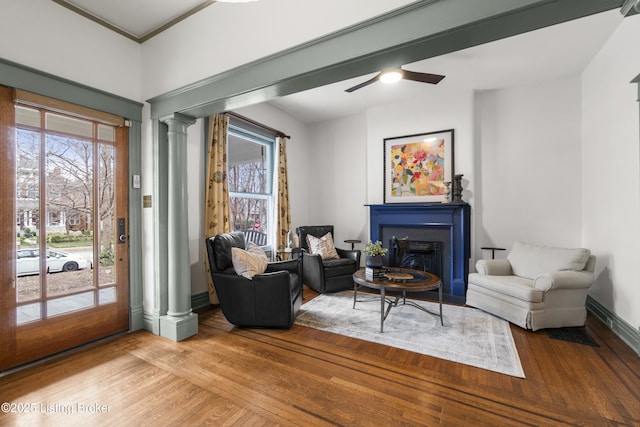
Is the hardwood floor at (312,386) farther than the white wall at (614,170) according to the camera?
No

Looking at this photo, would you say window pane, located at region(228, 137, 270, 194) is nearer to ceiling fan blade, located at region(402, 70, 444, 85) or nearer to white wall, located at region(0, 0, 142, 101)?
white wall, located at region(0, 0, 142, 101)

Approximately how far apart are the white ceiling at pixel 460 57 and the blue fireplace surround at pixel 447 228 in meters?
1.80

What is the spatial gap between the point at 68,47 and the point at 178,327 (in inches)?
107

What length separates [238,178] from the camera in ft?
14.5

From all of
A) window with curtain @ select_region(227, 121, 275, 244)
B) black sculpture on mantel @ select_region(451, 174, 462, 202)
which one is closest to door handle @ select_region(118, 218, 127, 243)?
window with curtain @ select_region(227, 121, 275, 244)

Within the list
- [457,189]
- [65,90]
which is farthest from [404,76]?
[65,90]

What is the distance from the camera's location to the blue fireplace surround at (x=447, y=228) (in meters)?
4.16

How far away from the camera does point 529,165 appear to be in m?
4.18

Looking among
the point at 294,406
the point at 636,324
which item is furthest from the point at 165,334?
the point at 636,324

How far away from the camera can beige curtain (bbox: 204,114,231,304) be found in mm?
3713

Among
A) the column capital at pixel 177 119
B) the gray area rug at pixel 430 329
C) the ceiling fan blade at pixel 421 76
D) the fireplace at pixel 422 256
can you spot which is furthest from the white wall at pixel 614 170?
the column capital at pixel 177 119

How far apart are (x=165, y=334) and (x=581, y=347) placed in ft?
13.1

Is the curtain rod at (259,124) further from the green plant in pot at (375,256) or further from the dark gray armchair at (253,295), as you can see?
the green plant in pot at (375,256)

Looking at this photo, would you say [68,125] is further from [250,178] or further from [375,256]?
[375,256]
